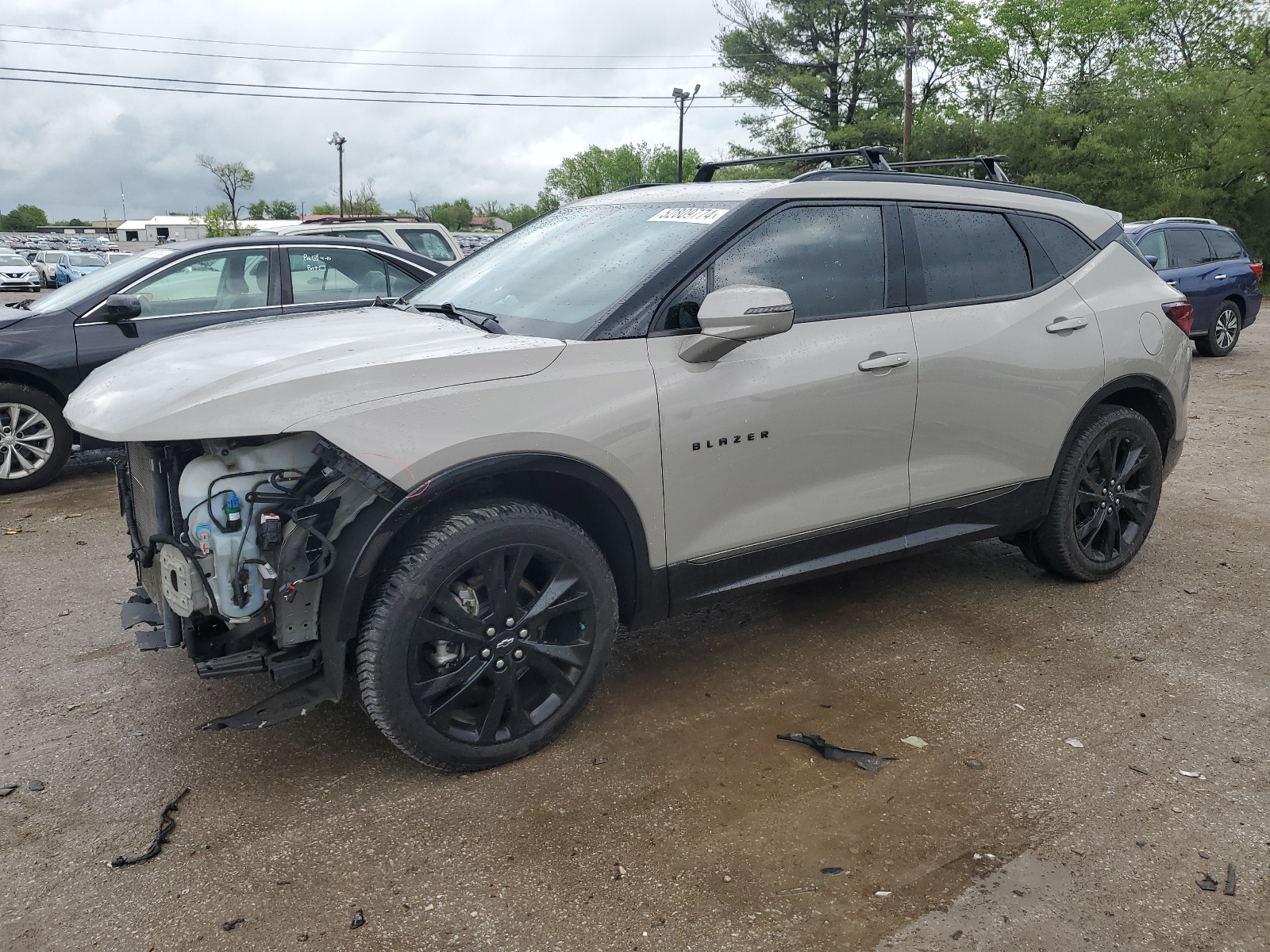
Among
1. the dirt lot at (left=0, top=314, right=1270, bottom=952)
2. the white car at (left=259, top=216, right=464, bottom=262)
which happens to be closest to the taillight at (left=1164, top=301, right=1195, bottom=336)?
the dirt lot at (left=0, top=314, right=1270, bottom=952)

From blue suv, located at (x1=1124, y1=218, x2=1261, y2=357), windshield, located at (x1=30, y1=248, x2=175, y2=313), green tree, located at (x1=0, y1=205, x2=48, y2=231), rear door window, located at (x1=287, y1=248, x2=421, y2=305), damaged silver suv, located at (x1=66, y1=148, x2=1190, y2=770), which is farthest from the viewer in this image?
green tree, located at (x1=0, y1=205, x2=48, y2=231)

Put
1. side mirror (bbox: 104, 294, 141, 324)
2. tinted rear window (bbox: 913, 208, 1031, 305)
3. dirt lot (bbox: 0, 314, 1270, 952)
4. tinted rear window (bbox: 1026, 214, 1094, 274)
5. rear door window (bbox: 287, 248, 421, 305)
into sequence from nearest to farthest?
dirt lot (bbox: 0, 314, 1270, 952) < tinted rear window (bbox: 913, 208, 1031, 305) < tinted rear window (bbox: 1026, 214, 1094, 274) < side mirror (bbox: 104, 294, 141, 324) < rear door window (bbox: 287, 248, 421, 305)

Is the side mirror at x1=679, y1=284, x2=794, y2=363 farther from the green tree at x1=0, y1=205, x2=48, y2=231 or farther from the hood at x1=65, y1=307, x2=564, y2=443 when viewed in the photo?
the green tree at x1=0, y1=205, x2=48, y2=231

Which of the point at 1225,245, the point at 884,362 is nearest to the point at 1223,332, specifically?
the point at 1225,245

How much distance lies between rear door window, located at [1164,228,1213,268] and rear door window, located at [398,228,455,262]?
959 centimetres

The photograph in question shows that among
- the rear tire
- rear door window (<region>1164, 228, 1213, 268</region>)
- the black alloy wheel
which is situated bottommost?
the black alloy wheel

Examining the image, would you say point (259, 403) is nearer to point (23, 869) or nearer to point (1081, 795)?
point (23, 869)

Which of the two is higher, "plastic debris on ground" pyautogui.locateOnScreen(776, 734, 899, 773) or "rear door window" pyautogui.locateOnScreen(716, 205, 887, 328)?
"rear door window" pyautogui.locateOnScreen(716, 205, 887, 328)

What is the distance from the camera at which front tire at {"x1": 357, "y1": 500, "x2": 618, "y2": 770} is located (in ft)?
9.66

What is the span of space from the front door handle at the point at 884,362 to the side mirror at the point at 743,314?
58 cm

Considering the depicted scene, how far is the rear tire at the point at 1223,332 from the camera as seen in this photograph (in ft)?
45.3

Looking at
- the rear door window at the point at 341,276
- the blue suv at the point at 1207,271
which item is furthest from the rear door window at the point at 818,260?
the blue suv at the point at 1207,271

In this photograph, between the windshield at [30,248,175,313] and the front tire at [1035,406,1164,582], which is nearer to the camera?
the front tire at [1035,406,1164,582]

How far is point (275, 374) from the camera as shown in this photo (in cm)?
290
